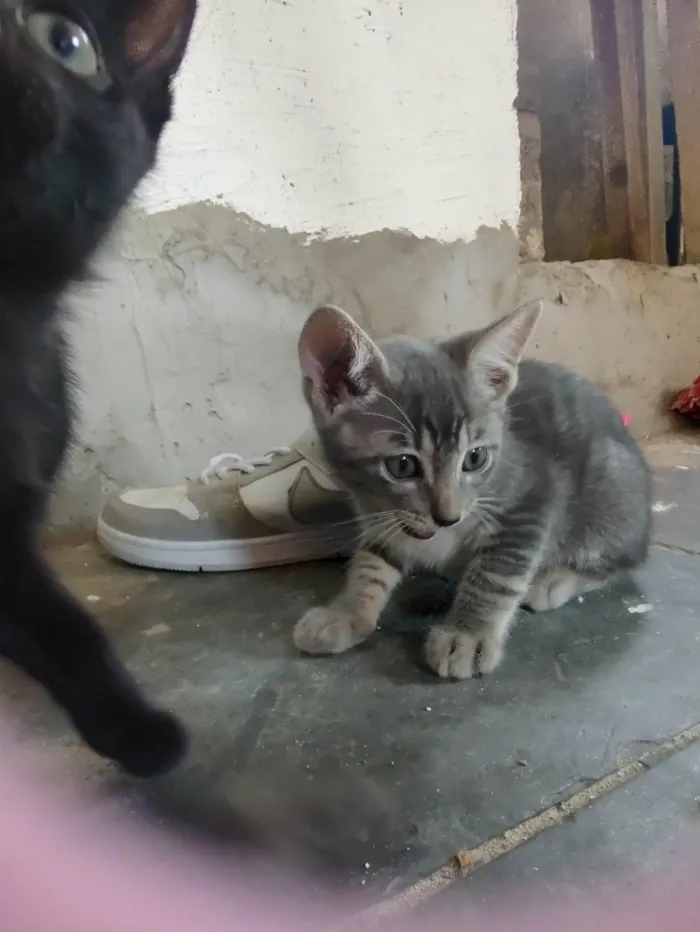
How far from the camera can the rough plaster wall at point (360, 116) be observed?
2.52 feet

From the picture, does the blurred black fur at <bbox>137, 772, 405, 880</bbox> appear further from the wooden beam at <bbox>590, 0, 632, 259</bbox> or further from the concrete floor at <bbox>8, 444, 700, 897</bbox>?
the wooden beam at <bbox>590, 0, 632, 259</bbox>

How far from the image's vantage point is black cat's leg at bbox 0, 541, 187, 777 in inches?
16.5

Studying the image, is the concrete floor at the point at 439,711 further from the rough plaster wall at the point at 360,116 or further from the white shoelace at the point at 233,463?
the rough plaster wall at the point at 360,116

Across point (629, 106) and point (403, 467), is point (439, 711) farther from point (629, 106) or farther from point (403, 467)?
point (629, 106)

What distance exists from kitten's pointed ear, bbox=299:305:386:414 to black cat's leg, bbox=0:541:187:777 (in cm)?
37

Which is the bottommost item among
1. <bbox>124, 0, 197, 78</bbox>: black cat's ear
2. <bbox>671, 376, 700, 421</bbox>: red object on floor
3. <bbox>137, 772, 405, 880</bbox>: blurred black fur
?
<bbox>671, 376, 700, 421</bbox>: red object on floor

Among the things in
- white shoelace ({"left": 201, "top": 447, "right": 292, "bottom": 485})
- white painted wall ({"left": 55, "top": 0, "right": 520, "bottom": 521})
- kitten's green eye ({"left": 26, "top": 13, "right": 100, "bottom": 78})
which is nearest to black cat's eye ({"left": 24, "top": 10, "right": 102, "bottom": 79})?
kitten's green eye ({"left": 26, "top": 13, "right": 100, "bottom": 78})

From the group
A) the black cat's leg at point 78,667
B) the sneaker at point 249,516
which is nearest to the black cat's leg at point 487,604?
the sneaker at point 249,516

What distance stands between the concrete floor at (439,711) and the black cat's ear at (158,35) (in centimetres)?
31

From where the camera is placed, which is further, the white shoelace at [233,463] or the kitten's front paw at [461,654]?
the white shoelace at [233,463]

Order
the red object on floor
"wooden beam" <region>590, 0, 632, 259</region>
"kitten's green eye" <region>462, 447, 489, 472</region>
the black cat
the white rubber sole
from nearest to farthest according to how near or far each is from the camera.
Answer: the black cat → the white rubber sole → "kitten's green eye" <region>462, 447, 489, 472</region> → "wooden beam" <region>590, 0, 632, 259</region> → the red object on floor

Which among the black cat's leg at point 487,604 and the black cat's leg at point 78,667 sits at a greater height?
the black cat's leg at point 78,667

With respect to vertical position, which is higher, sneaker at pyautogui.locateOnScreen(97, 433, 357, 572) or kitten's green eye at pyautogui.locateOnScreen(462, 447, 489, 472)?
kitten's green eye at pyautogui.locateOnScreen(462, 447, 489, 472)

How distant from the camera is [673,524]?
1.12 metres
